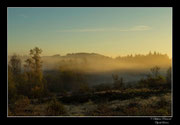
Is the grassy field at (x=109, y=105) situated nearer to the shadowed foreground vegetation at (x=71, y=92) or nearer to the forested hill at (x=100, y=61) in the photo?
the shadowed foreground vegetation at (x=71, y=92)

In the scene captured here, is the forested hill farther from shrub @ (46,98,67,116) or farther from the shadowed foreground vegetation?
shrub @ (46,98,67,116)

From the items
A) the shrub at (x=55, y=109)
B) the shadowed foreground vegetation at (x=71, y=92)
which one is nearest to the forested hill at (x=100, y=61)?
the shadowed foreground vegetation at (x=71, y=92)

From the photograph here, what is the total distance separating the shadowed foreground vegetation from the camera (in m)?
8.93

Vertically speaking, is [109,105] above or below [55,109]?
above

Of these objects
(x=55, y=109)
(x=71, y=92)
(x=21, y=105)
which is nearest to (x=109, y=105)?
(x=71, y=92)

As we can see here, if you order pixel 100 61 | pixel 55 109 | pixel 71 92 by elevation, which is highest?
pixel 100 61

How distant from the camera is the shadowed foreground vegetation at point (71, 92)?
8.93 metres

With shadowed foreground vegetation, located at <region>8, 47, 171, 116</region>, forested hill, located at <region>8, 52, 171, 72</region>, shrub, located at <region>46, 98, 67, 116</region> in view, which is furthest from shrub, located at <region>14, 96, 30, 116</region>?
forested hill, located at <region>8, 52, 171, 72</region>

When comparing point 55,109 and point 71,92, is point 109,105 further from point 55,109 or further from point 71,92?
point 55,109

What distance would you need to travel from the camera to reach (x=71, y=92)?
902 centimetres

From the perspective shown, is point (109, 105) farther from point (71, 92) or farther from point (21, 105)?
point (21, 105)
